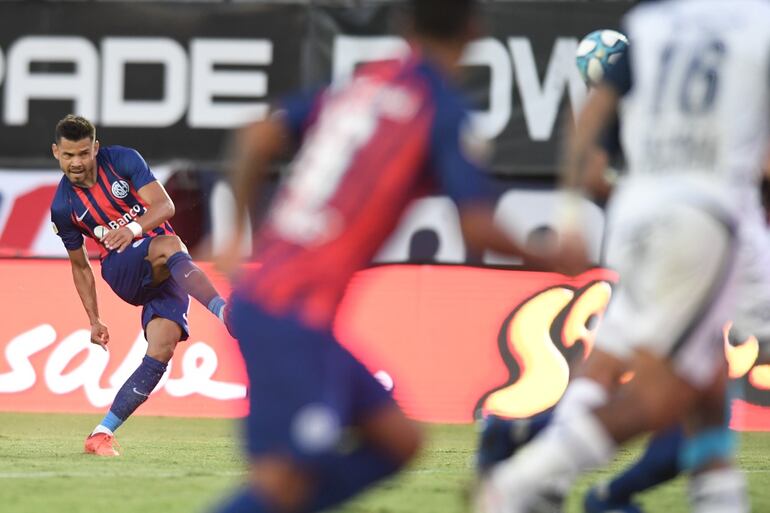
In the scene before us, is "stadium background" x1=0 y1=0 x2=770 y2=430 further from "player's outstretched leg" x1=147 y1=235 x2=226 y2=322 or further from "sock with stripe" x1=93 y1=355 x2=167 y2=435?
"sock with stripe" x1=93 y1=355 x2=167 y2=435

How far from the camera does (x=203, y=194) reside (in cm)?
1255

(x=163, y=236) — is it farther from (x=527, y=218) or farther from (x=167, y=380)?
(x=527, y=218)

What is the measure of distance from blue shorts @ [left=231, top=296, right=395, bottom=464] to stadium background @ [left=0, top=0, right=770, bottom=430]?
24.9 ft

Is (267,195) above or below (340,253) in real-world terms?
below

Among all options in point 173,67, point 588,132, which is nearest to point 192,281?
point 173,67

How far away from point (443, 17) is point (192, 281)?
534 cm

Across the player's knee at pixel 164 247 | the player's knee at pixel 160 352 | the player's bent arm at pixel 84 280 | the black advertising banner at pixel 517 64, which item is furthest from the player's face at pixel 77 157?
the black advertising banner at pixel 517 64

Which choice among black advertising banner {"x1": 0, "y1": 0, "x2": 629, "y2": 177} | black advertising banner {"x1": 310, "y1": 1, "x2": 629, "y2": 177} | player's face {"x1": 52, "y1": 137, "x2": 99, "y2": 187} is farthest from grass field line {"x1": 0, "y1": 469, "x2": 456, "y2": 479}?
black advertising banner {"x1": 0, "y1": 0, "x2": 629, "y2": 177}

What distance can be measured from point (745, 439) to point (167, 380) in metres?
4.39

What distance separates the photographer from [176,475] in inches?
282

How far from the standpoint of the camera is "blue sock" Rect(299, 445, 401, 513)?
3.83 meters

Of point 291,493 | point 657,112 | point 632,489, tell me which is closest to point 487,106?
point 632,489

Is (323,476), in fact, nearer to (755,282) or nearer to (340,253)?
(340,253)

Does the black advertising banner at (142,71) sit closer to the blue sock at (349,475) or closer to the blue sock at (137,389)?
the blue sock at (137,389)
